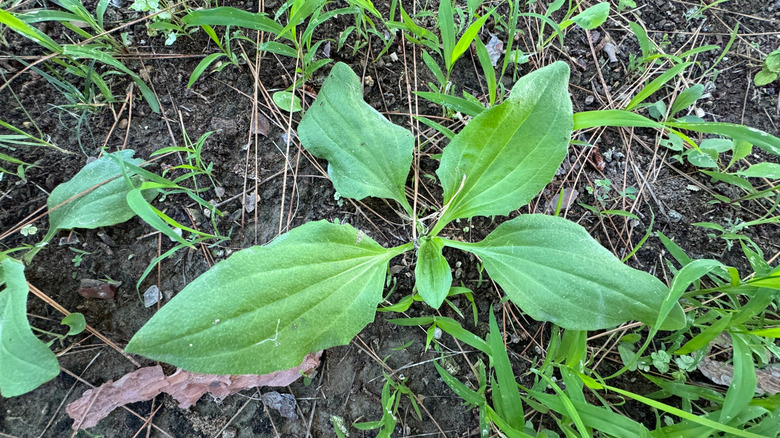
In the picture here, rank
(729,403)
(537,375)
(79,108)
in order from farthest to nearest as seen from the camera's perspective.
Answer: (79,108)
(537,375)
(729,403)

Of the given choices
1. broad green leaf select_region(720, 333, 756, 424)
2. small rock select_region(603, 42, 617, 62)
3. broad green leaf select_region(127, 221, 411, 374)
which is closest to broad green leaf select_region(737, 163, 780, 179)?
small rock select_region(603, 42, 617, 62)

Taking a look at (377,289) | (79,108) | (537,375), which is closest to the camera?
(377,289)

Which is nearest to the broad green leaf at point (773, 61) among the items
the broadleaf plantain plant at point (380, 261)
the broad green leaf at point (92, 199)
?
the broadleaf plantain plant at point (380, 261)

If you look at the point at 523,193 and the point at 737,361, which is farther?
the point at 523,193

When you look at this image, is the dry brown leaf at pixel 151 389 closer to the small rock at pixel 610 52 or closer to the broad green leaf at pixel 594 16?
the broad green leaf at pixel 594 16

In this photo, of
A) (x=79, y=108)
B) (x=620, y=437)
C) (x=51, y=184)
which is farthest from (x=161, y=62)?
(x=620, y=437)

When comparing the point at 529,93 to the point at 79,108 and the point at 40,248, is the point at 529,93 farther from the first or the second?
the point at 40,248
